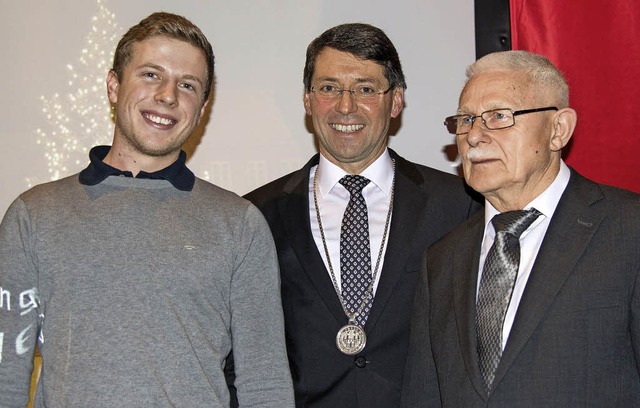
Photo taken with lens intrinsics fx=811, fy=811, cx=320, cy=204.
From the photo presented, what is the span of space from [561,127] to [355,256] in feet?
2.70

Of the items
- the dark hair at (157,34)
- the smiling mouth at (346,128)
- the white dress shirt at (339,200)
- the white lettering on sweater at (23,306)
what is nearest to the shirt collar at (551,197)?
the white dress shirt at (339,200)

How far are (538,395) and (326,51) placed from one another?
149 centimetres

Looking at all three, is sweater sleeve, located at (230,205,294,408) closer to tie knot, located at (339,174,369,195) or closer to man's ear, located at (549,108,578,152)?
tie knot, located at (339,174,369,195)

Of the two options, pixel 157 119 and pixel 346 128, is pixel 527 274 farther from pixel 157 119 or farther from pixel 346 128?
pixel 157 119

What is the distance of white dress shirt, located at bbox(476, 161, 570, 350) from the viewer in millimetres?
2236

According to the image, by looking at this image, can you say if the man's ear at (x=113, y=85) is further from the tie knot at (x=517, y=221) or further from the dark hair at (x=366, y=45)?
the tie knot at (x=517, y=221)

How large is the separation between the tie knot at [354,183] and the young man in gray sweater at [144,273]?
53 centimetres

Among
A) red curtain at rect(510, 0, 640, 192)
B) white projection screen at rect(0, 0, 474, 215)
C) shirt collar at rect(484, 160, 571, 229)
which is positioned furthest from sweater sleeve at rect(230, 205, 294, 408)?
red curtain at rect(510, 0, 640, 192)

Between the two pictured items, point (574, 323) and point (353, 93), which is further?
point (353, 93)

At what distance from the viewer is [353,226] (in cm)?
285

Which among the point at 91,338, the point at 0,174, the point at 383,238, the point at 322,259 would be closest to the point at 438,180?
the point at 383,238

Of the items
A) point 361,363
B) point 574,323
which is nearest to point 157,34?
point 361,363

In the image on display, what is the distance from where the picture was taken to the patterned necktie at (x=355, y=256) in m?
2.74

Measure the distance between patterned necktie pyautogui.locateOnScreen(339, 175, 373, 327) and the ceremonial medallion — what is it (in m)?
0.04
